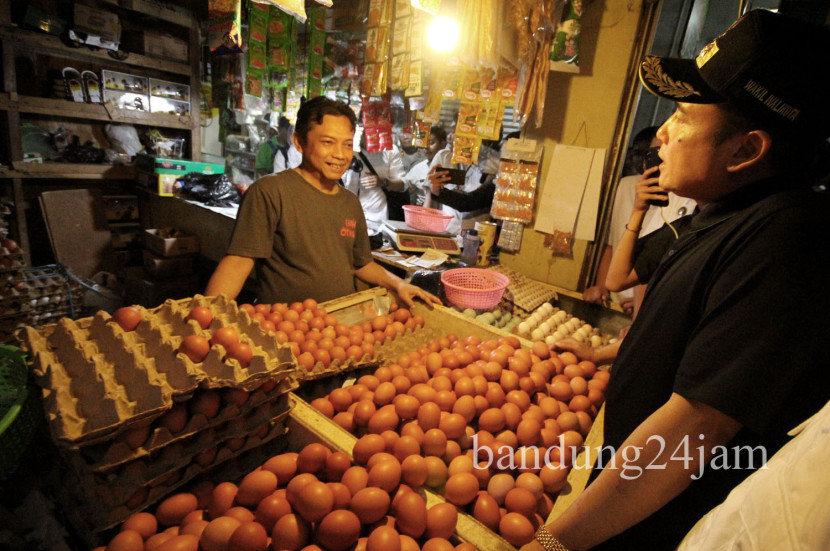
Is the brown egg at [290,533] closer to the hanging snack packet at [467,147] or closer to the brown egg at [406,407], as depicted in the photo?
the brown egg at [406,407]

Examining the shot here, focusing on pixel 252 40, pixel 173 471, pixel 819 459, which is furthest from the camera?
pixel 252 40

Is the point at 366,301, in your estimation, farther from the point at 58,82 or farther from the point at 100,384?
the point at 58,82

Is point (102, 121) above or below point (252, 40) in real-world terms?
below

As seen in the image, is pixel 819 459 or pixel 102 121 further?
pixel 102 121

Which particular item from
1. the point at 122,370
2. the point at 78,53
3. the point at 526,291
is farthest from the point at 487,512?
the point at 78,53

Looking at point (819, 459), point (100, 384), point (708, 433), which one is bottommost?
point (100, 384)

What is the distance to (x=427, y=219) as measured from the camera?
4418mm

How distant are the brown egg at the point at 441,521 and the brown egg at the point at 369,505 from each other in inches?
5.5

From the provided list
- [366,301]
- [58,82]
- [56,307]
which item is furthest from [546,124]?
[58,82]

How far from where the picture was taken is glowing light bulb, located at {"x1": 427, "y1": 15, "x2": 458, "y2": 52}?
137 inches

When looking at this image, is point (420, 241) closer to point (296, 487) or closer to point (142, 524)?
point (296, 487)

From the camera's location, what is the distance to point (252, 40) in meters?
4.88

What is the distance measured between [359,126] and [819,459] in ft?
24.1

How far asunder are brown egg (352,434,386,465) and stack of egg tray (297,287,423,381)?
1.79ft
